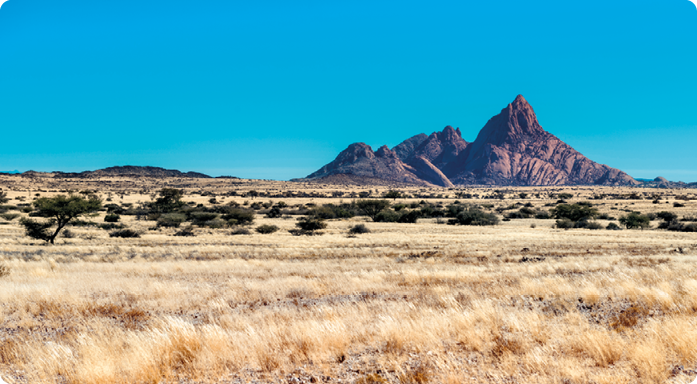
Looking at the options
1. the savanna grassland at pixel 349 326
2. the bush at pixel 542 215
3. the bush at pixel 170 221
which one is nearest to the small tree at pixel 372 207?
the bush at pixel 542 215

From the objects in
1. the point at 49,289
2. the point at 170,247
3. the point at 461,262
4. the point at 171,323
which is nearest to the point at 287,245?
the point at 170,247

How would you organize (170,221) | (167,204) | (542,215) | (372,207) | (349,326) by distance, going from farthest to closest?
(167,204), (372,207), (542,215), (170,221), (349,326)

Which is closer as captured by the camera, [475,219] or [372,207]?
[475,219]

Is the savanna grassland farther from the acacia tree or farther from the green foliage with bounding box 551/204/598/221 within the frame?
the green foliage with bounding box 551/204/598/221

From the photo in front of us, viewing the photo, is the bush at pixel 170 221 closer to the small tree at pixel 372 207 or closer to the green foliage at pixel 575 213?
the small tree at pixel 372 207

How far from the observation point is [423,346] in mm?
6016

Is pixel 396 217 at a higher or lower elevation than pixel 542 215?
lower

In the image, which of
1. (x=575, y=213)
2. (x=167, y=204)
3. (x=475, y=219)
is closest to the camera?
(x=475, y=219)

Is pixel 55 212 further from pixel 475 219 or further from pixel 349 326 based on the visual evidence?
pixel 475 219

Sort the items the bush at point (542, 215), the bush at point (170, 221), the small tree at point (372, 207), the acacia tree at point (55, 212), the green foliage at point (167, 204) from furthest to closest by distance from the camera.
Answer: the green foliage at point (167, 204)
the small tree at point (372, 207)
the bush at point (542, 215)
the bush at point (170, 221)
the acacia tree at point (55, 212)

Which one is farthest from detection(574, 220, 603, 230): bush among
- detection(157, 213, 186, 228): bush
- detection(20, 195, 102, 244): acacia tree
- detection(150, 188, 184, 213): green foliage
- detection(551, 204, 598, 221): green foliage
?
detection(150, 188, 184, 213): green foliage

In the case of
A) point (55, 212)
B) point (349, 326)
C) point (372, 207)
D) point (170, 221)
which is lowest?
point (349, 326)

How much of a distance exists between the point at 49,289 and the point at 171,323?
231 inches

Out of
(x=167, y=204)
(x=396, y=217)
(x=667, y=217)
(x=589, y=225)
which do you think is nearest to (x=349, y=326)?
(x=589, y=225)
